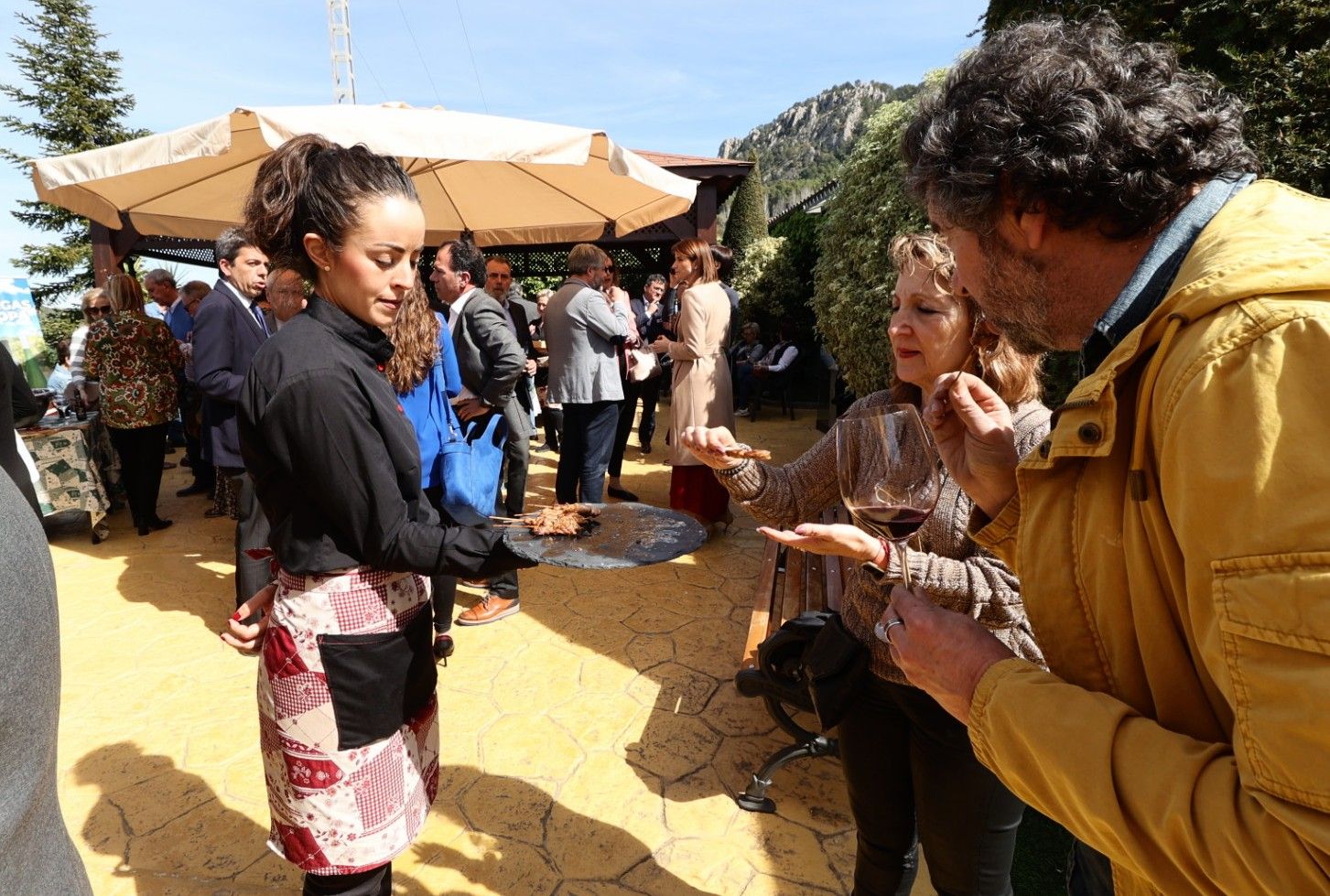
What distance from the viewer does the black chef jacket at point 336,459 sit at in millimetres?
1534

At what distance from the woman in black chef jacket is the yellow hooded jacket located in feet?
3.85

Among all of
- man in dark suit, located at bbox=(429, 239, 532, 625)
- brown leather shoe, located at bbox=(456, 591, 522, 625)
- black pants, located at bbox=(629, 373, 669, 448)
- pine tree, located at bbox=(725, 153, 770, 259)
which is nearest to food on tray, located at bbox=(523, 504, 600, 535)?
man in dark suit, located at bbox=(429, 239, 532, 625)

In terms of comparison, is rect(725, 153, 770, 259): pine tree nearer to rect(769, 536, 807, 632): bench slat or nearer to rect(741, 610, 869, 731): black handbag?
rect(769, 536, 807, 632): bench slat

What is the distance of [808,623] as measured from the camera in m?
2.72

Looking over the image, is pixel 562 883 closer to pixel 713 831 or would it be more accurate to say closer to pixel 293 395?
pixel 713 831

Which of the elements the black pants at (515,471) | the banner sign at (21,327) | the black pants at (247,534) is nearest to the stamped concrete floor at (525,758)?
the black pants at (247,534)

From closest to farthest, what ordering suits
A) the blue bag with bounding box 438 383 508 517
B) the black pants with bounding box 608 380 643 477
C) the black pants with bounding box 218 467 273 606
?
the blue bag with bounding box 438 383 508 517, the black pants with bounding box 218 467 273 606, the black pants with bounding box 608 380 643 477

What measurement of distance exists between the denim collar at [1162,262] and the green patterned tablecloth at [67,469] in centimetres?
807

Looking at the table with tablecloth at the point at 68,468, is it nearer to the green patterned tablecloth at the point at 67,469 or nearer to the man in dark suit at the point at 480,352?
the green patterned tablecloth at the point at 67,469

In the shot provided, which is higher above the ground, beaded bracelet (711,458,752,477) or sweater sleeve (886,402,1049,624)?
beaded bracelet (711,458,752,477)

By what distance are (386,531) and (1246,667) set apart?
4.99 feet

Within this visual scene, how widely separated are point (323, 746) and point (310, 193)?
4.31 feet

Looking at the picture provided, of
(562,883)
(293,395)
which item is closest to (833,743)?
(562,883)

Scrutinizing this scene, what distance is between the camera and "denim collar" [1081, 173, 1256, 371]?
3.05 feet
